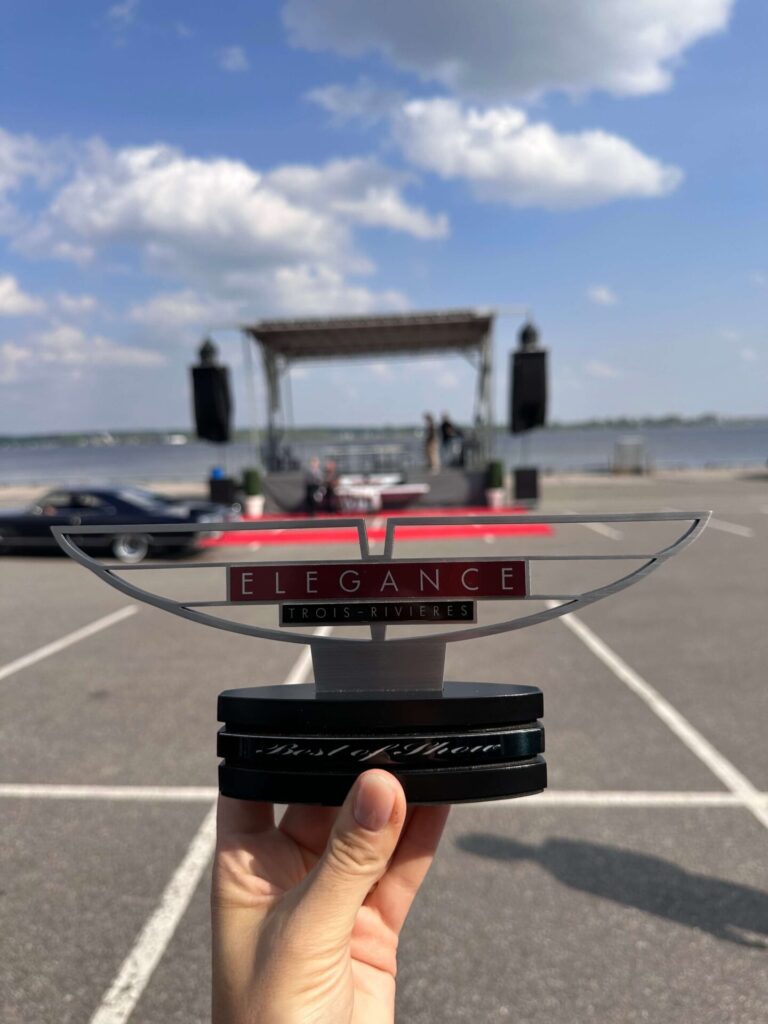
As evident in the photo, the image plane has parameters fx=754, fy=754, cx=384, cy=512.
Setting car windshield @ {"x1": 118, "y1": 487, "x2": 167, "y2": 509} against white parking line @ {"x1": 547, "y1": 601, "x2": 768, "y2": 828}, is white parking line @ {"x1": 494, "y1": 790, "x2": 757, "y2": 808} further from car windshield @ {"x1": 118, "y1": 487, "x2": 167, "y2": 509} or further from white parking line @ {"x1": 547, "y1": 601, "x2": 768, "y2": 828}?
car windshield @ {"x1": 118, "y1": 487, "x2": 167, "y2": 509}

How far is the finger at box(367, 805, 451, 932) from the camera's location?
1296 millimetres

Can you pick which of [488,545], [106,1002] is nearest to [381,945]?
[106,1002]

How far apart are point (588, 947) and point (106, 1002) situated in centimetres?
198

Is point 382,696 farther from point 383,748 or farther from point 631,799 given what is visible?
point 631,799

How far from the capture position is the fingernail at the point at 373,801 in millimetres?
1030

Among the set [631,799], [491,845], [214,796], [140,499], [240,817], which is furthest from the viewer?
[140,499]

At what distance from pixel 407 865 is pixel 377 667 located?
449mm

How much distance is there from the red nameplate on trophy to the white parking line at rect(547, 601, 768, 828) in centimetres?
400

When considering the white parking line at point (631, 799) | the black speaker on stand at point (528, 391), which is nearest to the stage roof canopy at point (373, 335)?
the black speaker on stand at point (528, 391)

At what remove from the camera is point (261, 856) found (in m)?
1.19

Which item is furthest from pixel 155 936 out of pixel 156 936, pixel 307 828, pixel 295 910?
pixel 295 910

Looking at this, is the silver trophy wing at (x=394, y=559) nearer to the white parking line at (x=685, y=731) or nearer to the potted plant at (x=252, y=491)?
the white parking line at (x=685, y=731)

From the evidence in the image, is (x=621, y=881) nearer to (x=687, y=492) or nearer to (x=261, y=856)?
(x=261, y=856)

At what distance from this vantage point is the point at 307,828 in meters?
1.29
